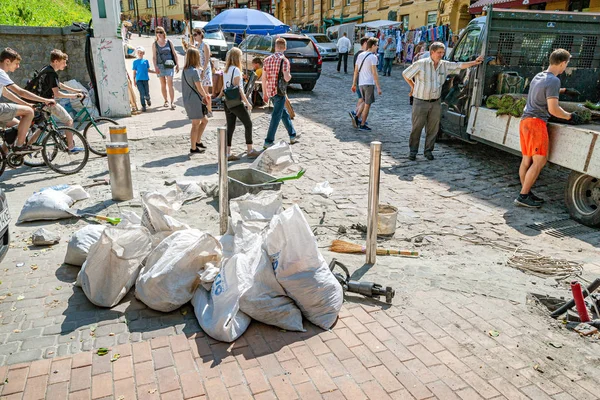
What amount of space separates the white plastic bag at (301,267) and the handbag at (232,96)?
5.00 m

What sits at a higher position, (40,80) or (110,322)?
(40,80)

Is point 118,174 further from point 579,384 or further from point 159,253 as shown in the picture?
point 579,384

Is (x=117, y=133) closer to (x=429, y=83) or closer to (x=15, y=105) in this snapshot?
(x=15, y=105)

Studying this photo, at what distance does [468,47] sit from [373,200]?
6.04 m

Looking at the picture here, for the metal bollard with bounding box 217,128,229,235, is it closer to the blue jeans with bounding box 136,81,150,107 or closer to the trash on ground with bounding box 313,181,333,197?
the trash on ground with bounding box 313,181,333,197

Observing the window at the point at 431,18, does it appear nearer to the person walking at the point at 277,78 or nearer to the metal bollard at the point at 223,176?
the person walking at the point at 277,78

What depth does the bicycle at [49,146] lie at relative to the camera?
24.5 feet

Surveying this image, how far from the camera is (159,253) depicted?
13.3 feet

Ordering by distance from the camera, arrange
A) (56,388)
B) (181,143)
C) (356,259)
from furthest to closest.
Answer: (181,143) < (356,259) < (56,388)

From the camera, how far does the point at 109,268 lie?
3.94 meters

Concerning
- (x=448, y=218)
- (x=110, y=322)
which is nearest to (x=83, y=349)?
(x=110, y=322)

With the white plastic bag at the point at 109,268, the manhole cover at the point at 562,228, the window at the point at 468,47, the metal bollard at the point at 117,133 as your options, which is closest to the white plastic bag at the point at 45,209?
the metal bollard at the point at 117,133

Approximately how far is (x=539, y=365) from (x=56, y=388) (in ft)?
10.0

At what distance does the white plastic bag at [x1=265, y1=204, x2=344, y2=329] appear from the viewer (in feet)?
11.6
